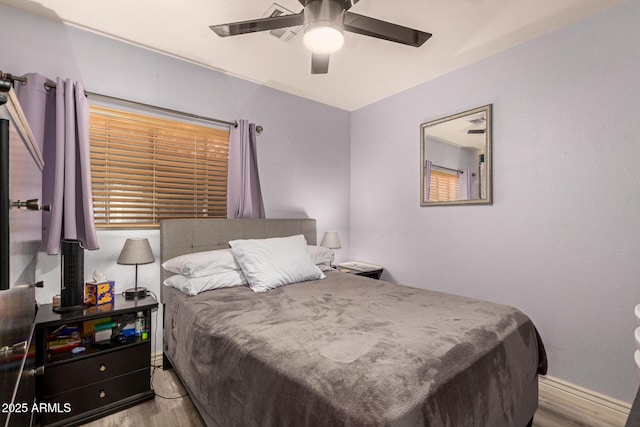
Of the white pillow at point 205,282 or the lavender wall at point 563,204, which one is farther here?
the white pillow at point 205,282

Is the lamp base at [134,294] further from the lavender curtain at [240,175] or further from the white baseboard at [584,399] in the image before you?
the white baseboard at [584,399]

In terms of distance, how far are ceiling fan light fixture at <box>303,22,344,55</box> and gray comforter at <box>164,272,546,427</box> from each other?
148cm

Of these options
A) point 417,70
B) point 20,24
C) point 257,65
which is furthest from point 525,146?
point 20,24

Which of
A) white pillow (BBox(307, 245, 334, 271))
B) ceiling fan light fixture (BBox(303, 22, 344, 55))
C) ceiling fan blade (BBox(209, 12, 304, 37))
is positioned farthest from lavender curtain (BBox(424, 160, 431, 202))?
ceiling fan blade (BBox(209, 12, 304, 37))

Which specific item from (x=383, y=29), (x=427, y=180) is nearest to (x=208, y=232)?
(x=383, y=29)

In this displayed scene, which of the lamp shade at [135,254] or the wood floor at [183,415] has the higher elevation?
the lamp shade at [135,254]

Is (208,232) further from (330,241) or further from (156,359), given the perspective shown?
(330,241)

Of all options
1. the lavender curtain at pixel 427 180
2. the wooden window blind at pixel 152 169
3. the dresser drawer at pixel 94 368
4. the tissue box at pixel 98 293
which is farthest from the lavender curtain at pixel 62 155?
the lavender curtain at pixel 427 180

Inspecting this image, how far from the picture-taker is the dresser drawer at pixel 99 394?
1653 millimetres

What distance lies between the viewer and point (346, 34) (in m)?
2.25

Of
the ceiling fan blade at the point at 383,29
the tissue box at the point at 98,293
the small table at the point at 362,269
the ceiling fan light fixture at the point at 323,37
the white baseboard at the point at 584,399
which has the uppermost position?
the ceiling fan blade at the point at 383,29

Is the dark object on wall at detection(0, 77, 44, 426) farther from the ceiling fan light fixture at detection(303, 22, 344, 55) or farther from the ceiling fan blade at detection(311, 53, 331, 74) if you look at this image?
the ceiling fan blade at detection(311, 53, 331, 74)

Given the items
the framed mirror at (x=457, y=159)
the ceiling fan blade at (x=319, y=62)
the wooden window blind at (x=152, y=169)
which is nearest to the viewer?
the ceiling fan blade at (x=319, y=62)

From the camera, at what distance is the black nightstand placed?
163 cm
